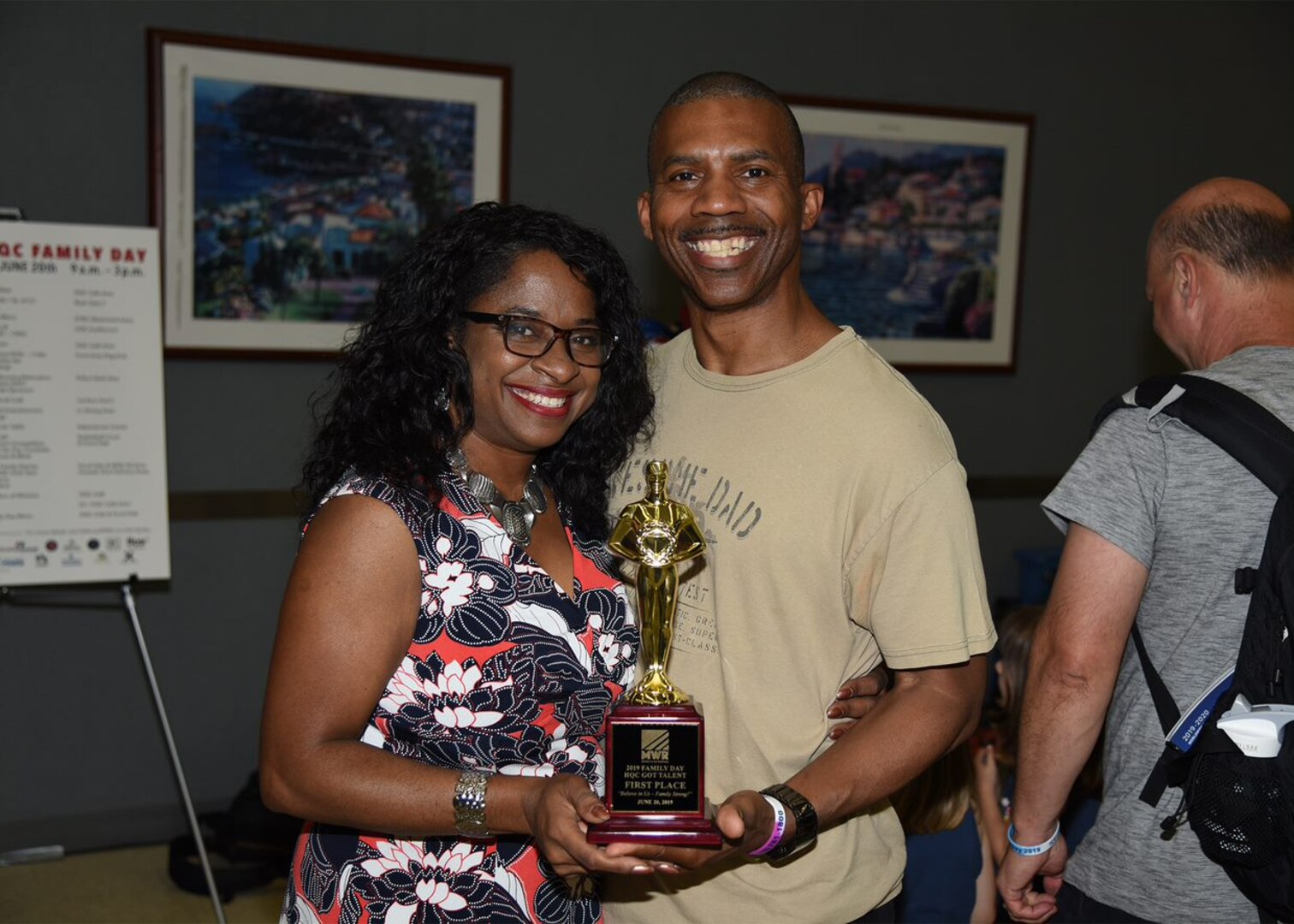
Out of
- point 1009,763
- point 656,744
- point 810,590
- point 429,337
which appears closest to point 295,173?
point 429,337

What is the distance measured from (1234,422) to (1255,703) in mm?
428

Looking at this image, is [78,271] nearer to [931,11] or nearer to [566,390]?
[566,390]

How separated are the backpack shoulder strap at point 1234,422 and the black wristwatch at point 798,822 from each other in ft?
2.87

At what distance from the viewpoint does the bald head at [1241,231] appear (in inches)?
83.0

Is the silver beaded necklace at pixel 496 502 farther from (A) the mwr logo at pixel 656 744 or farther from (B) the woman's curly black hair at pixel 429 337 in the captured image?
(A) the mwr logo at pixel 656 744

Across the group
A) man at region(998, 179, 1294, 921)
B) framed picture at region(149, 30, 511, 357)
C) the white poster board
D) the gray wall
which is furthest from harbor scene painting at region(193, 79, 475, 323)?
man at region(998, 179, 1294, 921)

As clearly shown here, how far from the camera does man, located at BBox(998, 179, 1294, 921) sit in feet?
6.29

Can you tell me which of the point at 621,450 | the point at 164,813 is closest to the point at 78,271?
the point at 164,813

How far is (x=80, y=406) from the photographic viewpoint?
140 inches

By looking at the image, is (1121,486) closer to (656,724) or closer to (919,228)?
(656,724)

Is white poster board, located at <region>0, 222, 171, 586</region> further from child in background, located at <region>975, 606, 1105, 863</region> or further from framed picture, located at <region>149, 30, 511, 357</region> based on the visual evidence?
child in background, located at <region>975, 606, 1105, 863</region>

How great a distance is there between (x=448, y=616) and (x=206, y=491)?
2952 millimetres

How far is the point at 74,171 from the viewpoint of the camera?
401cm

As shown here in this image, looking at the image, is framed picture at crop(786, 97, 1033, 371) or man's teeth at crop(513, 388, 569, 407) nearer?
man's teeth at crop(513, 388, 569, 407)
